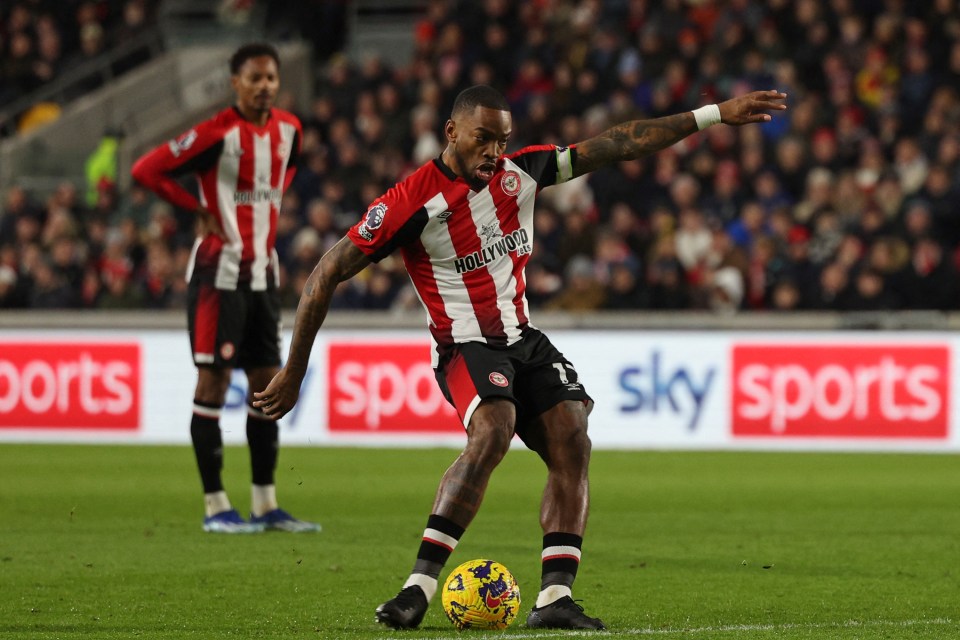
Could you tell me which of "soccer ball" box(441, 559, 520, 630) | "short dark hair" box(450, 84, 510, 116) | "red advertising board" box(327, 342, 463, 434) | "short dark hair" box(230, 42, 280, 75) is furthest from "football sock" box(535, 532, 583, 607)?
"red advertising board" box(327, 342, 463, 434)

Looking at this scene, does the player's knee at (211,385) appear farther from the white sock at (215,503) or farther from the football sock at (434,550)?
the football sock at (434,550)

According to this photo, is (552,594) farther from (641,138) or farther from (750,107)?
(750,107)

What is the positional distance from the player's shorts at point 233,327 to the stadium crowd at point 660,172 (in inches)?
265

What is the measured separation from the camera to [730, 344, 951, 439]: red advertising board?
1431cm

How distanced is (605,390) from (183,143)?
6.59m

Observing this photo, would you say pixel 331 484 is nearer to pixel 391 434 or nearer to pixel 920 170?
pixel 391 434

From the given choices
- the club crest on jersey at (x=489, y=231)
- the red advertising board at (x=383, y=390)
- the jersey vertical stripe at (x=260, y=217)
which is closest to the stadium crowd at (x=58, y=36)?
the red advertising board at (x=383, y=390)

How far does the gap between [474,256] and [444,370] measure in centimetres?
45

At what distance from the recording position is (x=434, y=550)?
19.0ft

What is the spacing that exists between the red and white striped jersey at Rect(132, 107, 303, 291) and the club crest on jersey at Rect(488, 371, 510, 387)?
346 cm

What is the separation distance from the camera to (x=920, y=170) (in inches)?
631

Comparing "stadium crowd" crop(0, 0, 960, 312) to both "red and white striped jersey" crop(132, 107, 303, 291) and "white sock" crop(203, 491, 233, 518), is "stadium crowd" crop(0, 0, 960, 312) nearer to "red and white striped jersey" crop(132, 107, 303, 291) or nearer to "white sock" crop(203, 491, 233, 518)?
"red and white striped jersey" crop(132, 107, 303, 291)

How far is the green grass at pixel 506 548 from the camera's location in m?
6.08

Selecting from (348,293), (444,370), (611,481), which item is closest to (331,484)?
(611,481)
